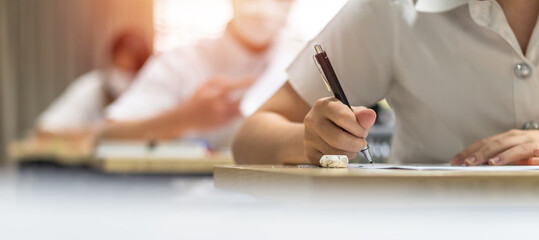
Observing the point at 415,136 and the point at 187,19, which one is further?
the point at 187,19

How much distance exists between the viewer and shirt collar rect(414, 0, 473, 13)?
86 cm

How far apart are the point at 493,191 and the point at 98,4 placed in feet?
19.6

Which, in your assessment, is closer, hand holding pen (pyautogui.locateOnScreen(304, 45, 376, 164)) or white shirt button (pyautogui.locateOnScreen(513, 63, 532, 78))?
hand holding pen (pyautogui.locateOnScreen(304, 45, 376, 164))

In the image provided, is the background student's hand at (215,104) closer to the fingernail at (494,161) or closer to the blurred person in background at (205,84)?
the blurred person in background at (205,84)

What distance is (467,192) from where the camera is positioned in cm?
40

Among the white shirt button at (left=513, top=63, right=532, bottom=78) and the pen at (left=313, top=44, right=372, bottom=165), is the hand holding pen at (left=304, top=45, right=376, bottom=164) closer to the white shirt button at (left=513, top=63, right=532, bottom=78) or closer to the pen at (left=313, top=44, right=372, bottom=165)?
the pen at (left=313, top=44, right=372, bottom=165)

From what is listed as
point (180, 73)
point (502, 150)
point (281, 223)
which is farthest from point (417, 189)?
point (180, 73)

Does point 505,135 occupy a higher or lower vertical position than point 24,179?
lower

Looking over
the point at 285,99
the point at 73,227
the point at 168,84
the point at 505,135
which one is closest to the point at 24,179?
the point at 168,84

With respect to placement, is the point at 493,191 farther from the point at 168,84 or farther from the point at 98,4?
the point at 98,4

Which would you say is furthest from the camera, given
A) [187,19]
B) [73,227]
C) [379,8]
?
[187,19]

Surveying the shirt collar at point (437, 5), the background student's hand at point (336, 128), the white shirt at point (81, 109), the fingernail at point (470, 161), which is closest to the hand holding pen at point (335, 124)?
the background student's hand at point (336, 128)

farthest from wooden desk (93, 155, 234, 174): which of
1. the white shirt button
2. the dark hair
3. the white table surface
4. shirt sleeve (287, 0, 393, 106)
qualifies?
the dark hair

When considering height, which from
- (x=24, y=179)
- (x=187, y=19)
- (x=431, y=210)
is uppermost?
(x=187, y=19)
